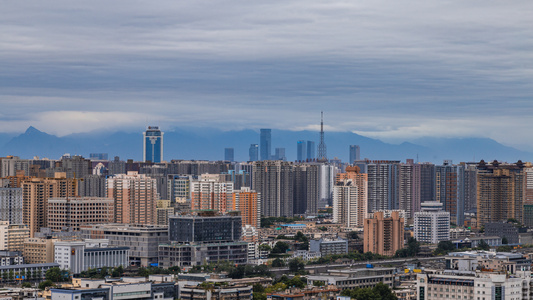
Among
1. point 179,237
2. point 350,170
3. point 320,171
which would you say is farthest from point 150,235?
point 320,171

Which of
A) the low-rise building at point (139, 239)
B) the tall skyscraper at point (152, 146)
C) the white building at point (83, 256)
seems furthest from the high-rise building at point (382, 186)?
the tall skyscraper at point (152, 146)

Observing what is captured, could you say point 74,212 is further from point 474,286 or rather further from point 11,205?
point 474,286

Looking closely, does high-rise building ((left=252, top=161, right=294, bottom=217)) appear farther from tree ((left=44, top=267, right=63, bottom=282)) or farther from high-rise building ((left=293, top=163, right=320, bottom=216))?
tree ((left=44, top=267, right=63, bottom=282))

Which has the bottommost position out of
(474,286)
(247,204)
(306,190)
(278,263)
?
(278,263)

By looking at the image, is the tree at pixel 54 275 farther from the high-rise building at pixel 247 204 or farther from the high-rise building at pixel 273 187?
the high-rise building at pixel 273 187

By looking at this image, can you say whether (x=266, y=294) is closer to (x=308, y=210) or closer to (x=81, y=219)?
(x=81, y=219)

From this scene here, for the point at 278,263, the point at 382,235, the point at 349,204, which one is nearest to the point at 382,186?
the point at 349,204
